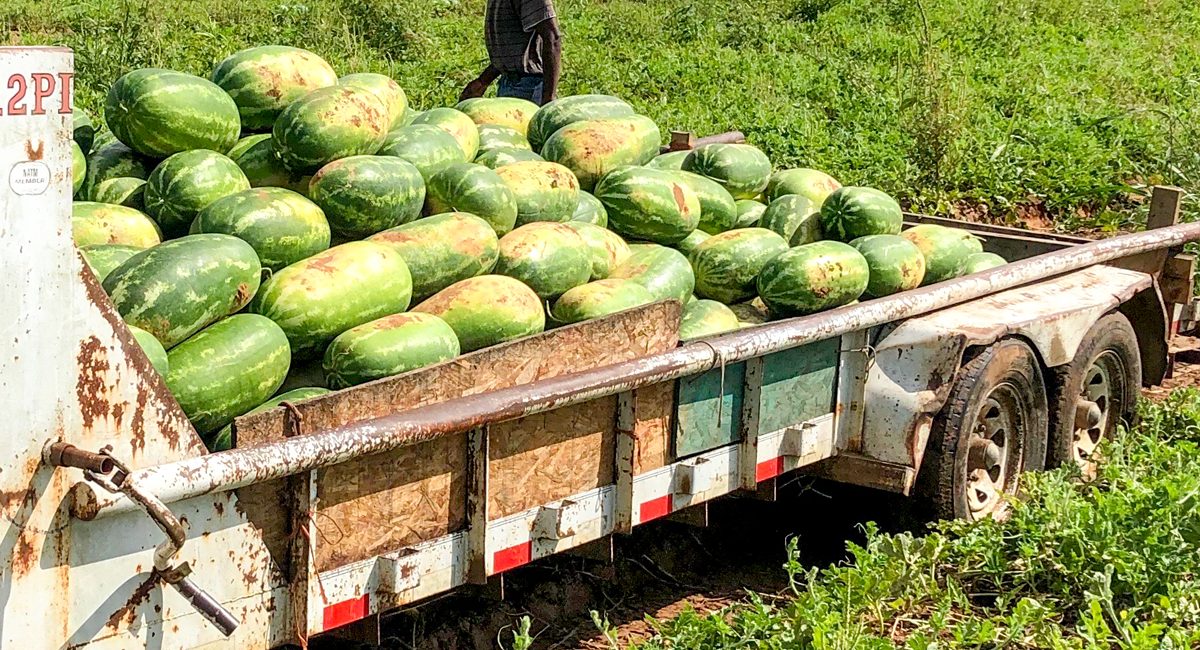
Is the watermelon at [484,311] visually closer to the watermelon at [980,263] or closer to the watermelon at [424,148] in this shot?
the watermelon at [424,148]

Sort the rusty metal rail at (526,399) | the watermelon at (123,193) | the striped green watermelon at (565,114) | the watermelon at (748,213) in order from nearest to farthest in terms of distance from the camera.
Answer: the rusty metal rail at (526,399) → the watermelon at (123,193) → the watermelon at (748,213) → the striped green watermelon at (565,114)

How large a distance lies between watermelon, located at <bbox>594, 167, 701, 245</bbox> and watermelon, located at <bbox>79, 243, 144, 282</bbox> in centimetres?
181

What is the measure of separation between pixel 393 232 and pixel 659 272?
38.4 inches

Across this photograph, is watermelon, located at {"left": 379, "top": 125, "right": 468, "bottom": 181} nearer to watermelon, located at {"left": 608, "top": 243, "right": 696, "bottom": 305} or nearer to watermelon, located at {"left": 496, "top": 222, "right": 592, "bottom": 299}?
watermelon, located at {"left": 496, "top": 222, "right": 592, "bottom": 299}

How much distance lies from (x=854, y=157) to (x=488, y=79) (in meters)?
3.35

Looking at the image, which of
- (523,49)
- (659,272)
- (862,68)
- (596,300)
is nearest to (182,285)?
(596,300)

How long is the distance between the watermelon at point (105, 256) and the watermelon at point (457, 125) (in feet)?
4.77

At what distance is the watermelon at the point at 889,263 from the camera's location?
16.9 feet

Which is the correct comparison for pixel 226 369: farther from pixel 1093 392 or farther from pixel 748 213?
pixel 1093 392

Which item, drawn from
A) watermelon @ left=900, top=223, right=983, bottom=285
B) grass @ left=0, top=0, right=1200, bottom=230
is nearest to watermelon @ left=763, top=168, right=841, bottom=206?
watermelon @ left=900, top=223, right=983, bottom=285

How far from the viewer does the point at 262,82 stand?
4727 mm

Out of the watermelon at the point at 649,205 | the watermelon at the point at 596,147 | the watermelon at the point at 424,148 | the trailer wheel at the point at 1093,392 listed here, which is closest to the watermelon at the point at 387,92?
the watermelon at the point at 424,148

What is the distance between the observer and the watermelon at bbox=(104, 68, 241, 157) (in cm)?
436

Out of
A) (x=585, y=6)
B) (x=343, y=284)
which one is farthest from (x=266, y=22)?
(x=343, y=284)
